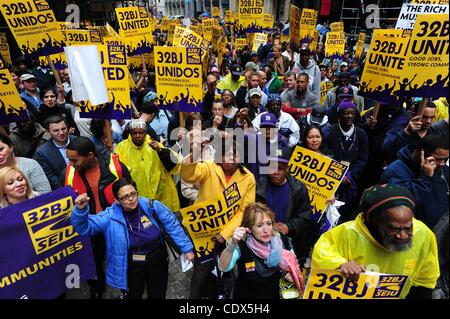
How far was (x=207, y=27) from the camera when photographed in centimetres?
1057

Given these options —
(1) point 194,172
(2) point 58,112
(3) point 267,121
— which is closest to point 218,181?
(1) point 194,172

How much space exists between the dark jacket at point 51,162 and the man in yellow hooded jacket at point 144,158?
0.66m

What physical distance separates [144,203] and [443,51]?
11.8 feet

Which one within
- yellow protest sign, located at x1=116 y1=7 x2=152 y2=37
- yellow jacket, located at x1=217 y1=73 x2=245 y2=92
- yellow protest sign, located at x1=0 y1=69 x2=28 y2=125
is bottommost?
yellow jacket, located at x1=217 y1=73 x2=245 y2=92

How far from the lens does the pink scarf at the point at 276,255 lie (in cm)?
253

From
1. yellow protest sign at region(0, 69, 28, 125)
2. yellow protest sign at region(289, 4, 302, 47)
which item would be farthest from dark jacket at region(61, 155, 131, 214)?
yellow protest sign at region(289, 4, 302, 47)

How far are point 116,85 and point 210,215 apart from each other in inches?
88.6

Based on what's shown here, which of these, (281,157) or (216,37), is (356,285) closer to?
(281,157)

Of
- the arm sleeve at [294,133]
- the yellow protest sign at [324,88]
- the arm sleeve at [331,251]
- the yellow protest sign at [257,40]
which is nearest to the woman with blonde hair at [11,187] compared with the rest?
the arm sleeve at [331,251]

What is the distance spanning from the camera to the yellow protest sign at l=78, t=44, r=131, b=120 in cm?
412

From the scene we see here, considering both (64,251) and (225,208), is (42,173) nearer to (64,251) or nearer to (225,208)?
(64,251)

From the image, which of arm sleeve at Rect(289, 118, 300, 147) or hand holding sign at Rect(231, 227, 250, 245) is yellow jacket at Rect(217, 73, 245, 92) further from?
hand holding sign at Rect(231, 227, 250, 245)

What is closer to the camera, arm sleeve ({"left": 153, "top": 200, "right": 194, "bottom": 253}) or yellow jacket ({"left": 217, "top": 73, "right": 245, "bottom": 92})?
arm sleeve ({"left": 153, "top": 200, "right": 194, "bottom": 253})

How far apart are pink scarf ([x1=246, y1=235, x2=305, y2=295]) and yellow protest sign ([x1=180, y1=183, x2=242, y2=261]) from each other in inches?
21.0
